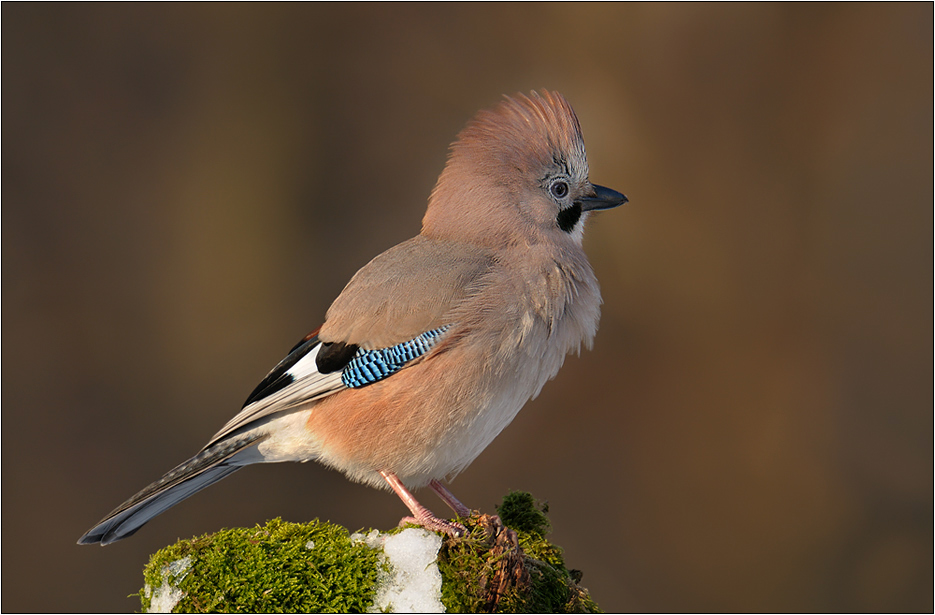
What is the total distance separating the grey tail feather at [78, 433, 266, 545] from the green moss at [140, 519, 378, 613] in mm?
737

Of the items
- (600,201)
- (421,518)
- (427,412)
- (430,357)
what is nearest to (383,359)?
(430,357)

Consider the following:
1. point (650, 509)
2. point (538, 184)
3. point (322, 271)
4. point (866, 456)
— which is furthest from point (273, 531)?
point (866, 456)

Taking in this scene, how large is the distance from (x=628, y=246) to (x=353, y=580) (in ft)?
16.6

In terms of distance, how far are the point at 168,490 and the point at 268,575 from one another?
1.11 m

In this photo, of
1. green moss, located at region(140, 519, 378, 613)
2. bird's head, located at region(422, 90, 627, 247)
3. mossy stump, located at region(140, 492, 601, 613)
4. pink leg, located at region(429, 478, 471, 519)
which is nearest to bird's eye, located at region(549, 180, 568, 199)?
bird's head, located at region(422, 90, 627, 247)

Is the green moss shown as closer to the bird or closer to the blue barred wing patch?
the bird

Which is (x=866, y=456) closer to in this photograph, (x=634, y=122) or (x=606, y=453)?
(x=606, y=453)

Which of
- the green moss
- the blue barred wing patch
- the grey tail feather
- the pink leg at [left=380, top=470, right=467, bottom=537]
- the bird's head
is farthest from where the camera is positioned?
the bird's head

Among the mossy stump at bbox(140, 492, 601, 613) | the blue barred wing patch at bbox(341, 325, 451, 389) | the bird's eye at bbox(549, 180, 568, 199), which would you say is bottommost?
the mossy stump at bbox(140, 492, 601, 613)

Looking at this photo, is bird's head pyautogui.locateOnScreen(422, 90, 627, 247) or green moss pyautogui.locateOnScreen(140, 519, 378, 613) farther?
bird's head pyautogui.locateOnScreen(422, 90, 627, 247)

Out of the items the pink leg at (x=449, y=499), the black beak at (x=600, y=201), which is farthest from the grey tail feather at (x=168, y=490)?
the black beak at (x=600, y=201)

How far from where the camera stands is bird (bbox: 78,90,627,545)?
3672 mm

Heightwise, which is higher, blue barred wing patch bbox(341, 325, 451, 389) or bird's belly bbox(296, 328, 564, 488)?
blue barred wing patch bbox(341, 325, 451, 389)

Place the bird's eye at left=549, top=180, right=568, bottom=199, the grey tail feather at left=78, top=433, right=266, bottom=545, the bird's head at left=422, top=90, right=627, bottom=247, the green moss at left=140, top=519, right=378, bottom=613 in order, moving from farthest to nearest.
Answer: the bird's eye at left=549, top=180, right=568, bottom=199 < the bird's head at left=422, top=90, right=627, bottom=247 < the grey tail feather at left=78, top=433, right=266, bottom=545 < the green moss at left=140, top=519, right=378, bottom=613
